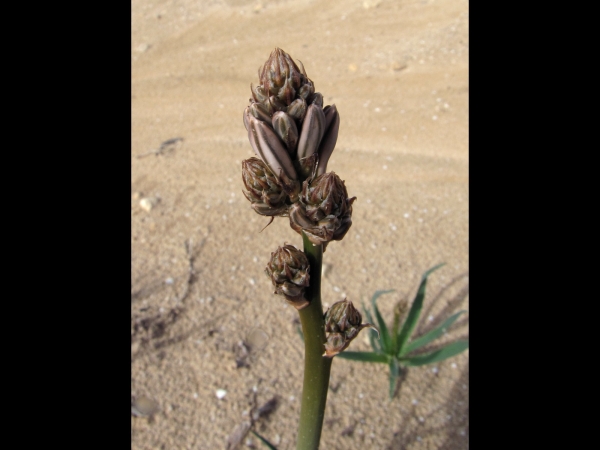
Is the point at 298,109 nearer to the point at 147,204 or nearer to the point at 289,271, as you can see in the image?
the point at 289,271

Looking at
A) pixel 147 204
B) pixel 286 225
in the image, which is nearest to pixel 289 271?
pixel 286 225

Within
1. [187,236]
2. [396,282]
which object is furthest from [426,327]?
[187,236]

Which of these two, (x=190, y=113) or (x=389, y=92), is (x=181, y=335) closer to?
(x=190, y=113)

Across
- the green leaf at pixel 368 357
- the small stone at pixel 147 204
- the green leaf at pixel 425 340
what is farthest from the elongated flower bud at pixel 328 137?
the small stone at pixel 147 204

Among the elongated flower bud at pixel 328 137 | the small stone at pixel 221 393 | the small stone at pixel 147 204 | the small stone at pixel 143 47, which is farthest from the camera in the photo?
the small stone at pixel 143 47

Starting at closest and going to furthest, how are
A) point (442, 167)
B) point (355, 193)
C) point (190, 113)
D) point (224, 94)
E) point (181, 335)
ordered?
point (181, 335)
point (355, 193)
point (442, 167)
point (190, 113)
point (224, 94)

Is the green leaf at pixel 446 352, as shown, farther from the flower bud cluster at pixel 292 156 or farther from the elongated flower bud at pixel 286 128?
the elongated flower bud at pixel 286 128
